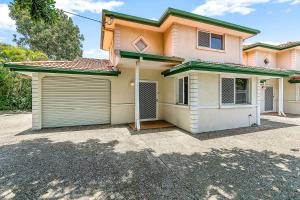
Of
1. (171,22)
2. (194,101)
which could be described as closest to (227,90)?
(194,101)

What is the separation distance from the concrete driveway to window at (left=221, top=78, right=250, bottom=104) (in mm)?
2144

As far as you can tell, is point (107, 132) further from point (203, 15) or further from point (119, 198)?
point (203, 15)

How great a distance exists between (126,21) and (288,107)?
1426cm

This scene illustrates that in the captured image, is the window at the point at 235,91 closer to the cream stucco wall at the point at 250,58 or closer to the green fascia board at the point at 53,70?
the green fascia board at the point at 53,70

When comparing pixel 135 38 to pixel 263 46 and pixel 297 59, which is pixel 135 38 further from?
pixel 297 59

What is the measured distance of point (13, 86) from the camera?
1459 cm

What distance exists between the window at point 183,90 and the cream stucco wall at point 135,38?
276cm

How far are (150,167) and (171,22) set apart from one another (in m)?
7.38

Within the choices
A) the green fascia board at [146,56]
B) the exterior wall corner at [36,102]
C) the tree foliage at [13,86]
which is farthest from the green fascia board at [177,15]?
the tree foliage at [13,86]

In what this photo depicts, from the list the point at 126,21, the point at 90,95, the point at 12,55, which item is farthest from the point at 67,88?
the point at 12,55

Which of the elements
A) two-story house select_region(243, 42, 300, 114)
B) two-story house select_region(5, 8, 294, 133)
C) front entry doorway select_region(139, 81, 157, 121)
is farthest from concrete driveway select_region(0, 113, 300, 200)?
two-story house select_region(243, 42, 300, 114)

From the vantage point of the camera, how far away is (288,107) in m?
12.8

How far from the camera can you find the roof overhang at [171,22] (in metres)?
7.75

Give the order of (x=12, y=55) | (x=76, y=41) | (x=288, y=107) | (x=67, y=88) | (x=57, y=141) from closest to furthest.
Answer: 1. (x=57, y=141)
2. (x=67, y=88)
3. (x=288, y=107)
4. (x=12, y=55)
5. (x=76, y=41)
